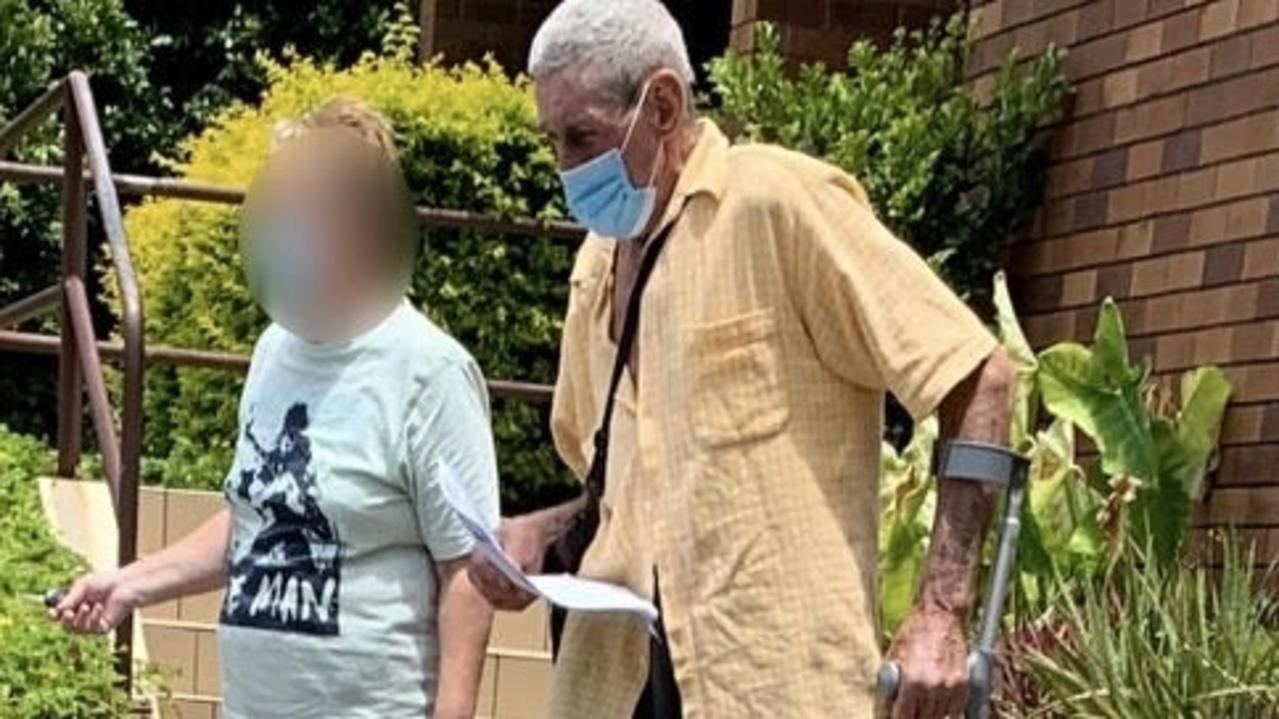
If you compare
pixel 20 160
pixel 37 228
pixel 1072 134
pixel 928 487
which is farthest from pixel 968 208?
pixel 37 228

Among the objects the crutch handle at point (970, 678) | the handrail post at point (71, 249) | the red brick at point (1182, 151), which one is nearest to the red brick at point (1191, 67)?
the red brick at point (1182, 151)

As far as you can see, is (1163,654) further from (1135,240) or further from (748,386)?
(748,386)

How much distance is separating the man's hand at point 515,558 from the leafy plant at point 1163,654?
6.28 ft

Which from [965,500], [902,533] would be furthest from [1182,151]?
[965,500]

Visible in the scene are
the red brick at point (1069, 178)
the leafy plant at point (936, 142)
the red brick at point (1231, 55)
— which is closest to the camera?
the red brick at point (1231, 55)

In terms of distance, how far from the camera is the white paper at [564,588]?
326 cm

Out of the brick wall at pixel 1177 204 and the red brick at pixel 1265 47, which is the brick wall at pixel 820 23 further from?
the red brick at pixel 1265 47

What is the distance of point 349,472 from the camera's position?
3934 millimetres

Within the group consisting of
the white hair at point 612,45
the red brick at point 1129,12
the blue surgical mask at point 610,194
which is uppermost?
the red brick at point 1129,12

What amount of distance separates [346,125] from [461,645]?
0.78 m

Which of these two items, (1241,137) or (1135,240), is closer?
(1241,137)

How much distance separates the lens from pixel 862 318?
3.24 meters

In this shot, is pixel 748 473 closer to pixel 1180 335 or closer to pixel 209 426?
pixel 1180 335

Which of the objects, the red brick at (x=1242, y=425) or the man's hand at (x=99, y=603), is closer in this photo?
the man's hand at (x=99, y=603)
